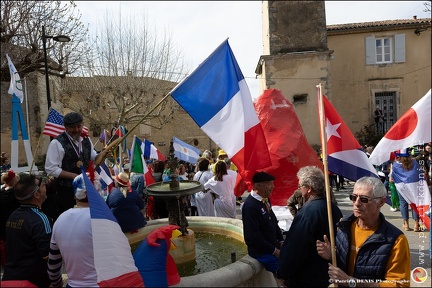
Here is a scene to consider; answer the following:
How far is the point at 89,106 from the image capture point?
22.6 metres

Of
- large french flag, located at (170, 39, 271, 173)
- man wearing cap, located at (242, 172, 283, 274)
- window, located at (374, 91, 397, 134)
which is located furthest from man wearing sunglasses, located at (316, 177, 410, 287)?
window, located at (374, 91, 397, 134)

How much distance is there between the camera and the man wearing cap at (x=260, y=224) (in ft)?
12.1

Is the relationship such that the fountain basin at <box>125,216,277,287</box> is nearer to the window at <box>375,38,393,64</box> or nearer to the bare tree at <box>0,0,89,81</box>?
the bare tree at <box>0,0,89,81</box>

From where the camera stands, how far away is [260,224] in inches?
148

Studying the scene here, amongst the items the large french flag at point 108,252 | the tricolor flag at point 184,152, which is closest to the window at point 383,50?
the tricolor flag at point 184,152

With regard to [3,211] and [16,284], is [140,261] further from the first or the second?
[3,211]

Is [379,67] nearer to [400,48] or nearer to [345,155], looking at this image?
[400,48]

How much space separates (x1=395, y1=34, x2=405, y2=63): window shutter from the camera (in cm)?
→ 2262

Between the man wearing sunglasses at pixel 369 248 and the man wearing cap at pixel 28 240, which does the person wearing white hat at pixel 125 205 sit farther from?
the man wearing sunglasses at pixel 369 248

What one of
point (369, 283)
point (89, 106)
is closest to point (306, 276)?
point (369, 283)

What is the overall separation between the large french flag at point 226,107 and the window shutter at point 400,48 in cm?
2227

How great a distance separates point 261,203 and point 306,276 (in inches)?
35.2

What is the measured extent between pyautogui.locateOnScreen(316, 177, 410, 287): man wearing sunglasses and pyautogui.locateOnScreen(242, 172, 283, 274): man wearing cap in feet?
3.15

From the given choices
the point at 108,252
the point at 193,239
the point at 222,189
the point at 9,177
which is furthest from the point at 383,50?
the point at 108,252
